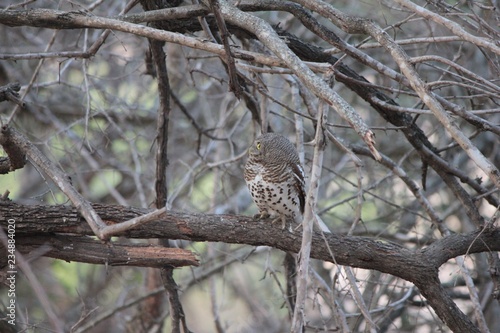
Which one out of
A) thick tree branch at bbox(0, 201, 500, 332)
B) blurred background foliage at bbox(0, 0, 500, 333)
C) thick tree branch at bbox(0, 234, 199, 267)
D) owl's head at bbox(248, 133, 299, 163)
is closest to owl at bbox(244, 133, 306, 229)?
owl's head at bbox(248, 133, 299, 163)

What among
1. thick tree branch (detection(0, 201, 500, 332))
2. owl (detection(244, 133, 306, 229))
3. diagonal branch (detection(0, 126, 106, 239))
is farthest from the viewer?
owl (detection(244, 133, 306, 229))

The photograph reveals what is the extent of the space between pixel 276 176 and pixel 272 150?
7.7 inches

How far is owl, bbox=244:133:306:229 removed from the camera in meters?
4.88

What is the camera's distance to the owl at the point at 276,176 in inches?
192

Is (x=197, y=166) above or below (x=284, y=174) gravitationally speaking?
above

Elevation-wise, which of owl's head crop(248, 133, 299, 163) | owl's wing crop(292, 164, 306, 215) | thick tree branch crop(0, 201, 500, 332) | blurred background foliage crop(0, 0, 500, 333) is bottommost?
thick tree branch crop(0, 201, 500, 332)

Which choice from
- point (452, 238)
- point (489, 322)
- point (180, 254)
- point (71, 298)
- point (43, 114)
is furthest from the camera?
point (71, 298)

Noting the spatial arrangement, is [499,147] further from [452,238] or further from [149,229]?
[149,229]

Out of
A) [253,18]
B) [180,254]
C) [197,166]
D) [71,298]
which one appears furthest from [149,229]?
[71,298]

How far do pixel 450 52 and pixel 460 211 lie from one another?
1693 millimetres

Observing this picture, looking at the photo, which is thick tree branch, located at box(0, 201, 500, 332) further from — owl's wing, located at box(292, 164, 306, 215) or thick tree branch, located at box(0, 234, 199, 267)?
owl's wing, located at box(292, 164, 306, 215)

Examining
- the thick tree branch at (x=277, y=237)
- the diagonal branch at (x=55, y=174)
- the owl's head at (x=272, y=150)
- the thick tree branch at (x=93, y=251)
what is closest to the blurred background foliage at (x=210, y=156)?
the owl's head at (x=272, y=150)

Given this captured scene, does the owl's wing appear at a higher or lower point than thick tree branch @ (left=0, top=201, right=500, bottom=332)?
higher

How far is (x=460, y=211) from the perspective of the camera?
702 centimetres
